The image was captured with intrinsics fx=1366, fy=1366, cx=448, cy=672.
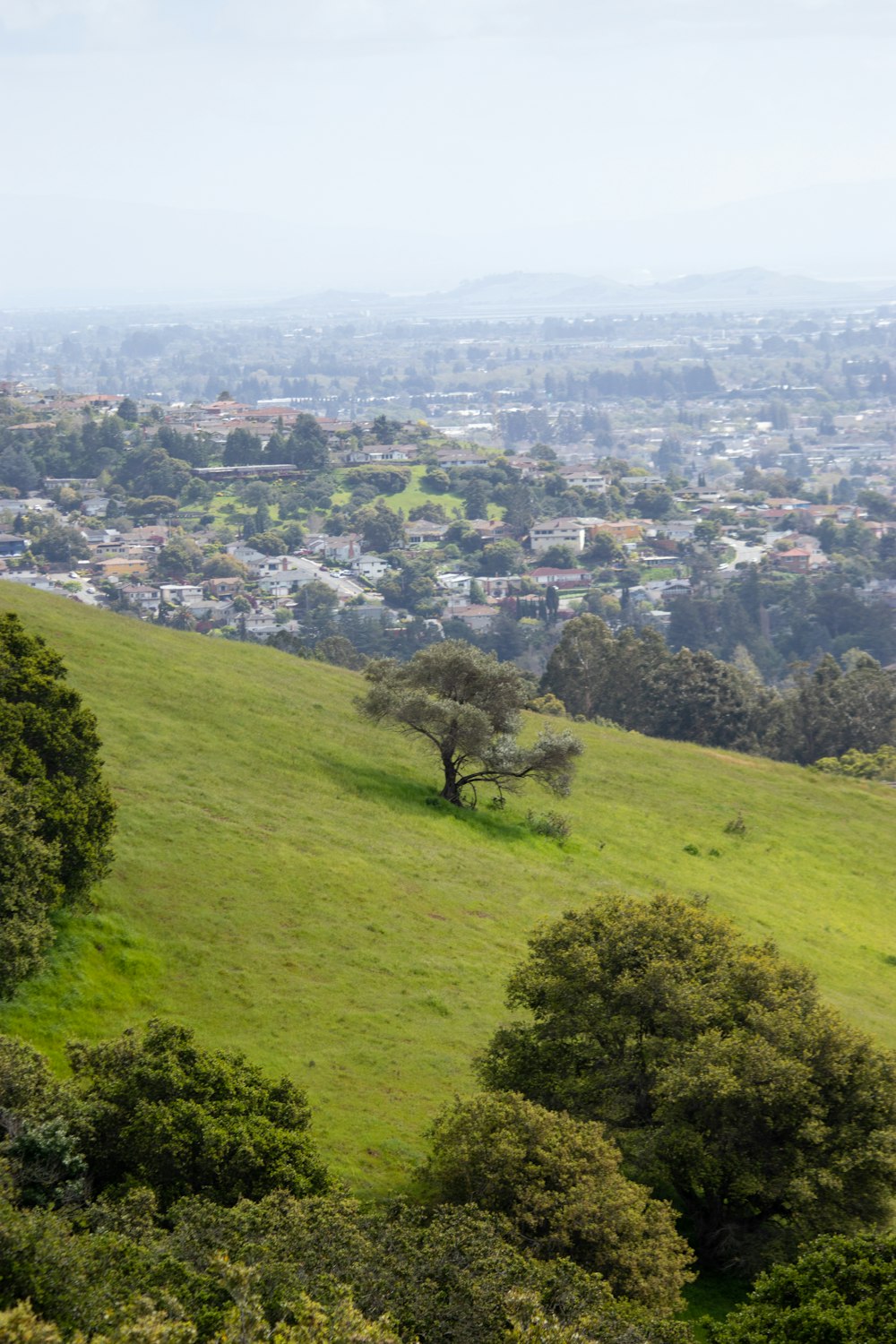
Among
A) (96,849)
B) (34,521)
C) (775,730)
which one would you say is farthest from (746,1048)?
(34,521)

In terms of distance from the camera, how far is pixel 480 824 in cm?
4512

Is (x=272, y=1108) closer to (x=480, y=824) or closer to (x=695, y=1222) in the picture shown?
(x=695, y=1222)

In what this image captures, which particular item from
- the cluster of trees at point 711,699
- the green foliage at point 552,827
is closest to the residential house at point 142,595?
the cluster of trees at point 711,699

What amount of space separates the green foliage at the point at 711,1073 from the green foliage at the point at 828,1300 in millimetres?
3204

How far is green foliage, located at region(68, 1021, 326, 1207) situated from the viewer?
20391 mm

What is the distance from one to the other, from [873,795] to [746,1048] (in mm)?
38646

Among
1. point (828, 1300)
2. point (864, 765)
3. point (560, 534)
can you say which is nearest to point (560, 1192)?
point (828, 1300)

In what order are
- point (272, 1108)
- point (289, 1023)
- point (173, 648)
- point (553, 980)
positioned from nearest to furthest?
point (272, 1108) → point (553, 980) → point (289, 1023) → point (173, 648)

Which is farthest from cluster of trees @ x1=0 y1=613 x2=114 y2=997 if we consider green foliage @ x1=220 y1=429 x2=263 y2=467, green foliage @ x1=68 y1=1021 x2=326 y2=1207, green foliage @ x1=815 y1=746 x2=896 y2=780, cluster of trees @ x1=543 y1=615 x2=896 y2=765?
green foliage @ x1=220 y1=429 x2=263 y2=467

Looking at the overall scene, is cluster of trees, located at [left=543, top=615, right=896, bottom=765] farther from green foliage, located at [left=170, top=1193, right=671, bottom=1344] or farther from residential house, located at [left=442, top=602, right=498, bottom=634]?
residential house, located at [left=442, top=602, right=498, bottom=634]

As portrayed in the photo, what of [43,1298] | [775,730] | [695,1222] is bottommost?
[775,730]

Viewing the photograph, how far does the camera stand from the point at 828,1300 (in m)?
17.8

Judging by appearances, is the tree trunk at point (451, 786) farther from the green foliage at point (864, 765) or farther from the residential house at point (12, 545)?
the residential house at point (12, 545)

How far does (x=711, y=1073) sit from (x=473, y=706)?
2271 centimetres
